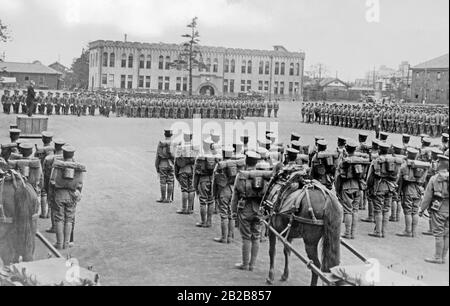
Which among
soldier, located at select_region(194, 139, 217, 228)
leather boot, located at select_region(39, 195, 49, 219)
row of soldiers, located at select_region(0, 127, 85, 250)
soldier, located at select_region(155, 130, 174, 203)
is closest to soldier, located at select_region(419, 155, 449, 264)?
soldier, located at select_region(194, 139, 217, 228)

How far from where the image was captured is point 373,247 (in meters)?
9.16

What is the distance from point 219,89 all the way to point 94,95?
1982cm

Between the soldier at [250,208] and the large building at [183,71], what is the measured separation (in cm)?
3525

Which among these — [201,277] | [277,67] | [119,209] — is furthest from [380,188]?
[277,67]

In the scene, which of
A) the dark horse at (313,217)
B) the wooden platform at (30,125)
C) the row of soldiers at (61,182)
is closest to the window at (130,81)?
the wooden platform at (30,125)

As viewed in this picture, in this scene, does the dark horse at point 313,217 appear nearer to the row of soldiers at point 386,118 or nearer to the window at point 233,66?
the row of soldiers at point 386,118

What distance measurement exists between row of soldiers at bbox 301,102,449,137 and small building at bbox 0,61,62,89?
74.9 ft

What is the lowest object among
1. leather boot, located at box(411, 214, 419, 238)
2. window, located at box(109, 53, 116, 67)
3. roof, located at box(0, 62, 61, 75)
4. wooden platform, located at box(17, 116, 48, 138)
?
leather boot, located at box(411, 214, 419, 238)

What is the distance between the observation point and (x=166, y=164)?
11.9 metres

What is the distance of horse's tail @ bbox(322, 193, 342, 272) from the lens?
260 inches

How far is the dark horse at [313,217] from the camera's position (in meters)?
6.62

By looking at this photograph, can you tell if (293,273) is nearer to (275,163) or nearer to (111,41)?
(275,163)

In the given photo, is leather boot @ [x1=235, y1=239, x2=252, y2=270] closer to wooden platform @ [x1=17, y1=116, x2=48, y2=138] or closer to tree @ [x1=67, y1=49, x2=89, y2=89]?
wooden platform @ [x1=17, y1=116, x2=48, y2=138]

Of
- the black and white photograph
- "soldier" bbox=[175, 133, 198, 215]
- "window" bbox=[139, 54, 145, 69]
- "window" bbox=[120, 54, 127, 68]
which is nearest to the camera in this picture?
the black and white photograph
